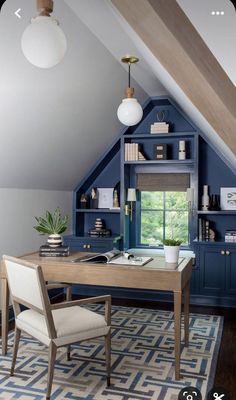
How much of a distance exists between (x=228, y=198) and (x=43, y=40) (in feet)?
11.7

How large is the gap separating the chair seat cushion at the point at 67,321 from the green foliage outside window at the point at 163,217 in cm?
274

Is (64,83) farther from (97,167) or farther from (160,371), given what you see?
(160,371)

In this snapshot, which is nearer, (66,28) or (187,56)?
(187,56)

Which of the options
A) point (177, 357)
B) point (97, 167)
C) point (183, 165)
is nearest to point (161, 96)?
point (183, 165)

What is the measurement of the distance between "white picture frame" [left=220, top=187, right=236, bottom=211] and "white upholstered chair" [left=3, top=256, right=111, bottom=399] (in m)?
2.74

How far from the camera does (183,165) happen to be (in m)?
5.12

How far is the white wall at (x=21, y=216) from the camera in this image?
13.2 feet

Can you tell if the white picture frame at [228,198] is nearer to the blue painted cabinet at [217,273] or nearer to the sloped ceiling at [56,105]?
the blue painted cabinet at [217,273]

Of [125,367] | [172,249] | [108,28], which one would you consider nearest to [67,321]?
[125,367]

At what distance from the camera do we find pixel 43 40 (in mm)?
1939

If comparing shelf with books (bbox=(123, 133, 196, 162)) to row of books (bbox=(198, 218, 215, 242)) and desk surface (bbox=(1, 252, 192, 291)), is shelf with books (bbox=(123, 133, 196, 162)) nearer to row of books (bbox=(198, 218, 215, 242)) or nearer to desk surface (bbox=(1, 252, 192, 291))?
row of books (bbox=(198, 218, 215, 242))

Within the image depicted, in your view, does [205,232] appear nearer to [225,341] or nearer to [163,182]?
[163,182]

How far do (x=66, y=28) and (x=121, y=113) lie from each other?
0.83 metres

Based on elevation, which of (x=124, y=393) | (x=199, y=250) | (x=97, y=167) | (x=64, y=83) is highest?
(x=64, y=83)
